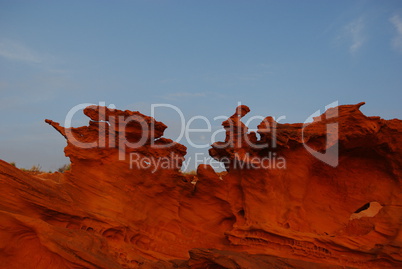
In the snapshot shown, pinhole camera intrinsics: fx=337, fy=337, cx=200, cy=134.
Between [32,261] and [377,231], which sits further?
[377,231]

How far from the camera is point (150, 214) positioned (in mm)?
8539

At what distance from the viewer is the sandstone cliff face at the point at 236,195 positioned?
263 inches

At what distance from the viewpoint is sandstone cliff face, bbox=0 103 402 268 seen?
668 cm

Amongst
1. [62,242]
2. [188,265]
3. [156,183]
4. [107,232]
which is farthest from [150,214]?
[62,242]

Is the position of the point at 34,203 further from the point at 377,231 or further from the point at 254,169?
the point at 377,231

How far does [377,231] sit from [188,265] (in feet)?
13.2

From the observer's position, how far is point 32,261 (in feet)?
18.8

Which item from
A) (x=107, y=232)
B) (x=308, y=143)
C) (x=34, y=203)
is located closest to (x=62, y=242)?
(x=34, y=203)

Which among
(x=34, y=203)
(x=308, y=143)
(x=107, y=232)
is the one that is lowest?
(x=107, y=232)

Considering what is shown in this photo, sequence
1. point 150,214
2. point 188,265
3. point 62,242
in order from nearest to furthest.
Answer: point 62,242 → point 188,265 → point 150,214

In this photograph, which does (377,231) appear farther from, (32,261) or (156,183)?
(32,261)

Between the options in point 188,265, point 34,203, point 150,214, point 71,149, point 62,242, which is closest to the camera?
point 62,242

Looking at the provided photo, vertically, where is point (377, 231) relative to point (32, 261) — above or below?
above

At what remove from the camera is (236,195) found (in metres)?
8.57
